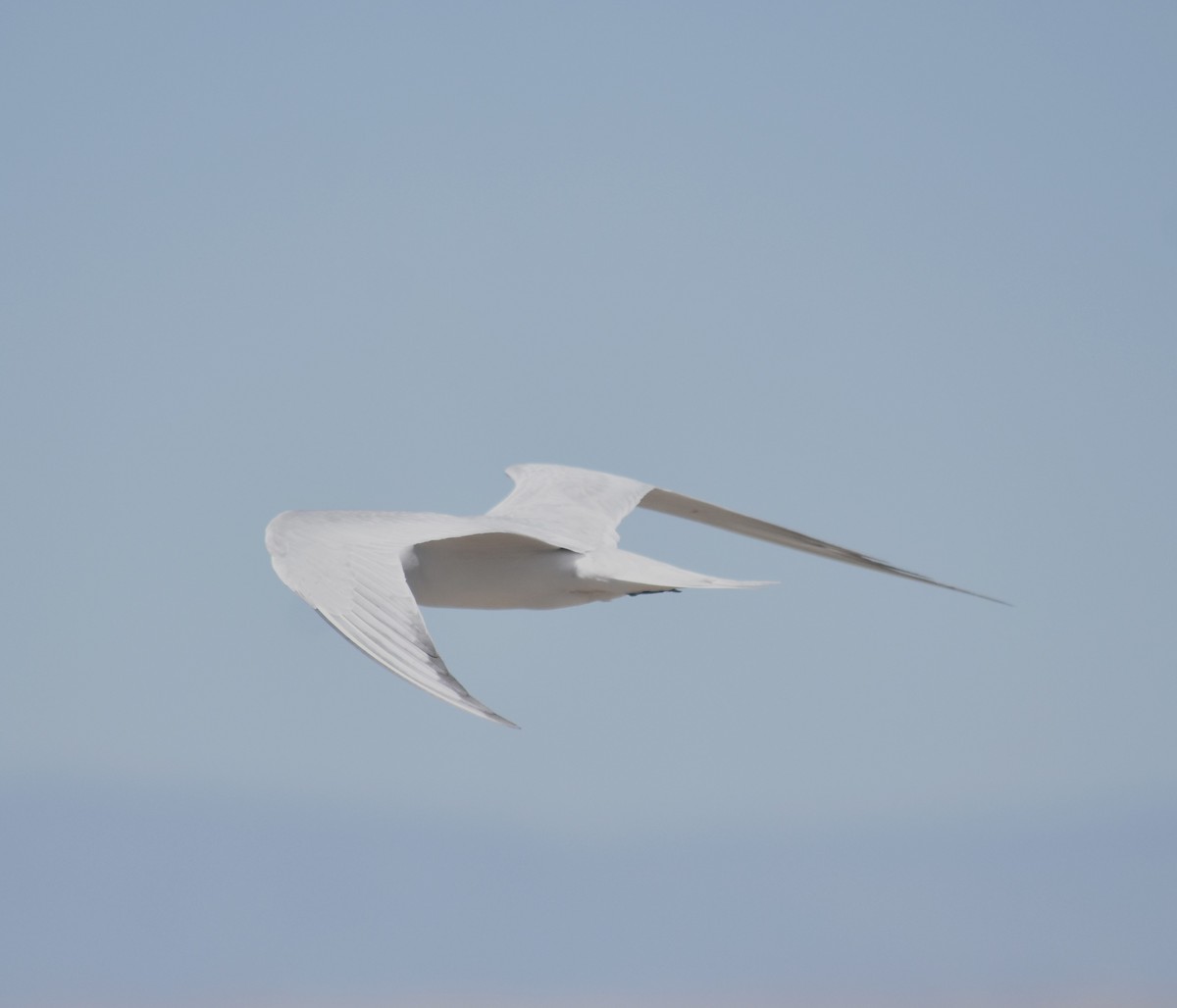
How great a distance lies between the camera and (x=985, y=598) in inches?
280

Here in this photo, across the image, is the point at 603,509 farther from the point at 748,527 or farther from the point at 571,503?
the point at 748,527

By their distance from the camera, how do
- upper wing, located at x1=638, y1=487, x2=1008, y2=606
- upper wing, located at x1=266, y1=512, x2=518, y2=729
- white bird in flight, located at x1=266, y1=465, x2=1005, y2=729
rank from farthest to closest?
upper wing, located at x1=638, y1=487, x2=1008, y2=606 → white bird in flight, located at x1=266, y1=465, x2=1005, y2=729 → upper wing, located at x1=266, y1=512, x2=518, y2=729

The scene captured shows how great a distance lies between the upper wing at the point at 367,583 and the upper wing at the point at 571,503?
1.23 m

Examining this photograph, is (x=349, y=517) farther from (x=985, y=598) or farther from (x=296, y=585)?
(x=985, y=598)

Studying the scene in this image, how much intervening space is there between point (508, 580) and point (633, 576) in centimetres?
62

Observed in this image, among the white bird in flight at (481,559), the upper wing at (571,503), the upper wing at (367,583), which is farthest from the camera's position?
the upper wing at (571,503)

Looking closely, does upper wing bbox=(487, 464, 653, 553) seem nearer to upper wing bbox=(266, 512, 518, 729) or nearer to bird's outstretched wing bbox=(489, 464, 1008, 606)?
bird's outstretched wing bbox=(489, 464, 1008, 606)

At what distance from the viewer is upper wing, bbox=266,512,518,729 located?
16.1 feet

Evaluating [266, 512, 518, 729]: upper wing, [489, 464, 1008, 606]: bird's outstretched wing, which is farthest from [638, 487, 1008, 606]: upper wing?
[266, 512, 518, 729]: upper wing

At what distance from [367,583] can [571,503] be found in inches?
107

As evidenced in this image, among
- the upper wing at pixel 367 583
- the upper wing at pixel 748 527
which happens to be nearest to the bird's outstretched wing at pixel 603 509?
the upper wing at pixel 748 527

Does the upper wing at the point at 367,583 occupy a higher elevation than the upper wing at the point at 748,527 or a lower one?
lower

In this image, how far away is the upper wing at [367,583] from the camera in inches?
193

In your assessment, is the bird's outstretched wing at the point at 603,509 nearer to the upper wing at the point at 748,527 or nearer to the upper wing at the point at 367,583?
the upper wing at the point at 748,527
